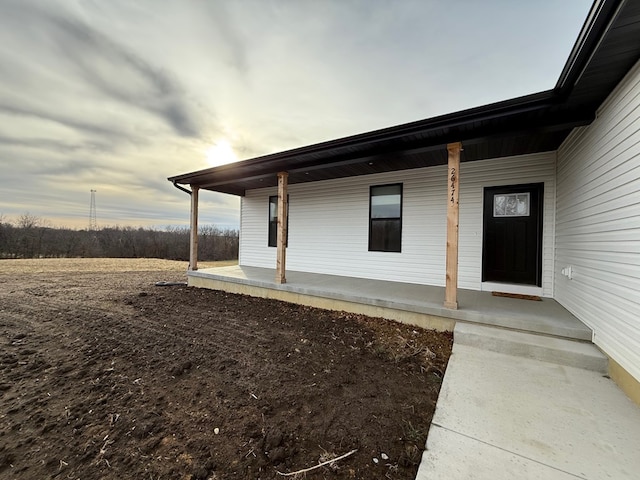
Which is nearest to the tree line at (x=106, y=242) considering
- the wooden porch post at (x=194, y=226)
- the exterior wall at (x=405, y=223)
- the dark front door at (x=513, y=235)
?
the wooden porch post at (x=194, y=226)

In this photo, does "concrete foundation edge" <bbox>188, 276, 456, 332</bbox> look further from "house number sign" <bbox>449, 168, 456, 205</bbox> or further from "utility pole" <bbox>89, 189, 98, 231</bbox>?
"utility pole" <bbox>89, 189, 98, 231</bbox>

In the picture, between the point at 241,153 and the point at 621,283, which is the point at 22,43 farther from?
the point at 621,283

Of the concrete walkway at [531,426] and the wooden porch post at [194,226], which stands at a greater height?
the wooden porch post at [194,226]

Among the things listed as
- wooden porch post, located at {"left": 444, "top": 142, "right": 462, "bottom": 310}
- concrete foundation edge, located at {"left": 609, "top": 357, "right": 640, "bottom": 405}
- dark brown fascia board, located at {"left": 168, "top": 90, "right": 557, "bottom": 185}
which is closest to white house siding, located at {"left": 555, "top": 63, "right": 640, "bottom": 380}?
concrete foundation edge, located at {"left": 609, "top": 357, "right": 640, "bottom": 405}

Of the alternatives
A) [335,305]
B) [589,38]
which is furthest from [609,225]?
[335,305]

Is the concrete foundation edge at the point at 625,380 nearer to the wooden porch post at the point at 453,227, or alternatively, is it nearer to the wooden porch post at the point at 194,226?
the wooden porch post at the point at 453,227

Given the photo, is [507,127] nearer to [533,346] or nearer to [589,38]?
[589,38]

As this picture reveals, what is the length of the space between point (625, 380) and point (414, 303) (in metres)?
2.01

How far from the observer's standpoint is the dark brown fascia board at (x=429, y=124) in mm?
2811

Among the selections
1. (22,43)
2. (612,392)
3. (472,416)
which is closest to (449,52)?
(612,392)

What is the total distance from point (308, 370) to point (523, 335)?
2.56 meters

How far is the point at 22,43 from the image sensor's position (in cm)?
486

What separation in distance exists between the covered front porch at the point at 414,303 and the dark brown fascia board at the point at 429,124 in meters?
2.48

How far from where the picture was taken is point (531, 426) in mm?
1703
